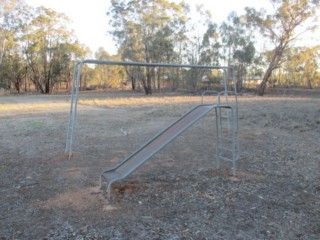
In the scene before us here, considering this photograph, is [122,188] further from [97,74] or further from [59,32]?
[97,74]

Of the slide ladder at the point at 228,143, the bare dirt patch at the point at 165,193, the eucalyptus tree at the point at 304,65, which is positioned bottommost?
the bare dirt patch at the point at 165,193

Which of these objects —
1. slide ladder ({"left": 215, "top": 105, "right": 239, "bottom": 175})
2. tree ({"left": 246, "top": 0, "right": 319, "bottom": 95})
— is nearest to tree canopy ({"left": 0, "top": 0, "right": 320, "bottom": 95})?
tree ({"left": 246, "top": 0, "right": 319, "bottom": 95})

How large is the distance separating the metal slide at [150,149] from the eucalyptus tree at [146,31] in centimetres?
2772

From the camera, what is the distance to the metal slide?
12.1 ft

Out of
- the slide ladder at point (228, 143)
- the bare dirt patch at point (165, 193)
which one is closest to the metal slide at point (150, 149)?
the bare dirt patch at point (165, 193)

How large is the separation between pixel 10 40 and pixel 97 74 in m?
12.1

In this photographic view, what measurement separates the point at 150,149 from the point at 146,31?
99.7 ft

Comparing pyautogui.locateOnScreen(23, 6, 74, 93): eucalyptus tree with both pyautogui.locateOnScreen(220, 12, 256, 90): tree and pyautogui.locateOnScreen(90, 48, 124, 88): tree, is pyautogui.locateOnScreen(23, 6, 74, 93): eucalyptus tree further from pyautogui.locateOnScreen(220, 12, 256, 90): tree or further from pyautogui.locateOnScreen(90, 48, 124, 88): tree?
pyautogui.locateOnScreen(220, 12, 256, 90): tree

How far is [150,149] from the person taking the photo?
4.04 metres

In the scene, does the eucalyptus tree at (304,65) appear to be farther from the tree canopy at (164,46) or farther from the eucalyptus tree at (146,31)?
the eucalyptus tree at (146,31)

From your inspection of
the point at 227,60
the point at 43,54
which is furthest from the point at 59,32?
the point at 227,60

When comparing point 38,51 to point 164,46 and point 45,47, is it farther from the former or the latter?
point 164,46

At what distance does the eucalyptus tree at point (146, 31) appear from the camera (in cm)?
3212

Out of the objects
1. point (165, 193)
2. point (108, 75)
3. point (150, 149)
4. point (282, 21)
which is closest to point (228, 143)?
point (150, 149)
